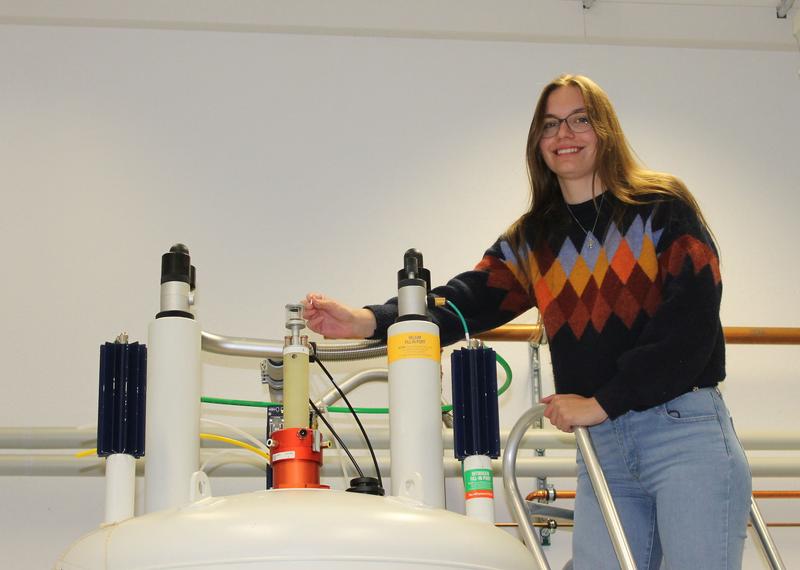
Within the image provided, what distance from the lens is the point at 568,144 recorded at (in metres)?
2.00

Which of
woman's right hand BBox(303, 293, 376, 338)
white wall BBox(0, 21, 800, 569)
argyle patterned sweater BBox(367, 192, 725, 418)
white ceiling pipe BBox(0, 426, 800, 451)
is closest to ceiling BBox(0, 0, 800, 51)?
white wall BBox(0, 21, 800, 569)

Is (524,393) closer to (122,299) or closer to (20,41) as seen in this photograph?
(122,299)

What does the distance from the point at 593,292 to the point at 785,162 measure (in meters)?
2.31

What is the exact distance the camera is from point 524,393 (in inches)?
133

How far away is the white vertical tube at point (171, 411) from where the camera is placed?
1.37 metres

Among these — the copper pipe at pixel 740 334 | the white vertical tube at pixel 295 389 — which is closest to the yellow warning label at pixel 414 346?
the white vertical tube at pixel 295 389

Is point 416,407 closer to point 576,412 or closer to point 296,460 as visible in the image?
point 296,460

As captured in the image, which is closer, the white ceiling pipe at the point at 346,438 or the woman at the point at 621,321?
the woman at the point at 621,321

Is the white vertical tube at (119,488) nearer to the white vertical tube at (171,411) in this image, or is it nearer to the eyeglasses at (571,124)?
the white vertical tube at (171,411)

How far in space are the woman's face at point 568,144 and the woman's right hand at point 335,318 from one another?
49 centimetres

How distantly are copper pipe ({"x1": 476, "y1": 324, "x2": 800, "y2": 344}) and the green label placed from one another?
1.51m

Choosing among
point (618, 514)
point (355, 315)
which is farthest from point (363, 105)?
point (618, 514)

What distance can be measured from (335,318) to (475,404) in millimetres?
470

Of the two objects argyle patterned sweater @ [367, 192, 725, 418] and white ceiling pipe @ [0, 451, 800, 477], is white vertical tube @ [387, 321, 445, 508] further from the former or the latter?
white ceiling pipe @ [0, 451, 800, 477]
